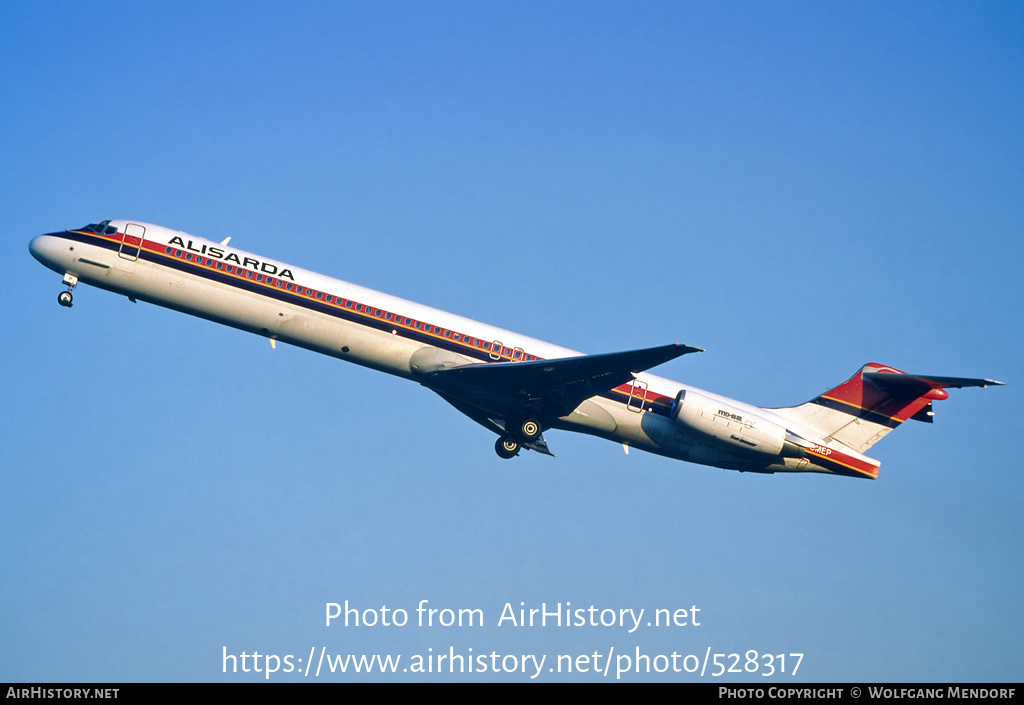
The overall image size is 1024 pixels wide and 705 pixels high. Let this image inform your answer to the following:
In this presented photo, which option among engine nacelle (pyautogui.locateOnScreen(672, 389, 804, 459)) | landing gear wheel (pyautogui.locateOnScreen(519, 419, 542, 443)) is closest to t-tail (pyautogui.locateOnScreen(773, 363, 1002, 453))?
engine nacelle (pyautogui.locateOnScreen(672, 389, 804, 459))

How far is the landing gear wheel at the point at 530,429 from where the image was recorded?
3061cm

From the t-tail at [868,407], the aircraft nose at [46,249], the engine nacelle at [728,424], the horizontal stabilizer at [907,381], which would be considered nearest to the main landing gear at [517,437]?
the engine nacelle at [728,424]

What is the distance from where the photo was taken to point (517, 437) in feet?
102

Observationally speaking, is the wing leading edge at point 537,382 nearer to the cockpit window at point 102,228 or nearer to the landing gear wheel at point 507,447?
the landing gear wheel at point 507,447

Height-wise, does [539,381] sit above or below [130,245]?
below

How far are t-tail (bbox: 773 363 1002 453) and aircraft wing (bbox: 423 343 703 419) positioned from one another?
7.42m

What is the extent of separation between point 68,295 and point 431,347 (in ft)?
34.0

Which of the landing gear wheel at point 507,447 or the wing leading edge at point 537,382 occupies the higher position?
the wing leading edge at point 537,382

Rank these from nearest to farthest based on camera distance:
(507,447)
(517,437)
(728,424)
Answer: (728,424)
(517,437)
(507,447)

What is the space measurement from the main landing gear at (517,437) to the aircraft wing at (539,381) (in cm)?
39

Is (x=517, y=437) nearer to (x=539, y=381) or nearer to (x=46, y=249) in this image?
(x=539, y=381)

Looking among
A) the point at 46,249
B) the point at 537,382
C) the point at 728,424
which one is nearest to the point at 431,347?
the point at 537,382

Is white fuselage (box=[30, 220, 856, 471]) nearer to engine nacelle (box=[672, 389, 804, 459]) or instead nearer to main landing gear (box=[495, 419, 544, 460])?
main landing gear (box=[495, 419, 544, 460])
